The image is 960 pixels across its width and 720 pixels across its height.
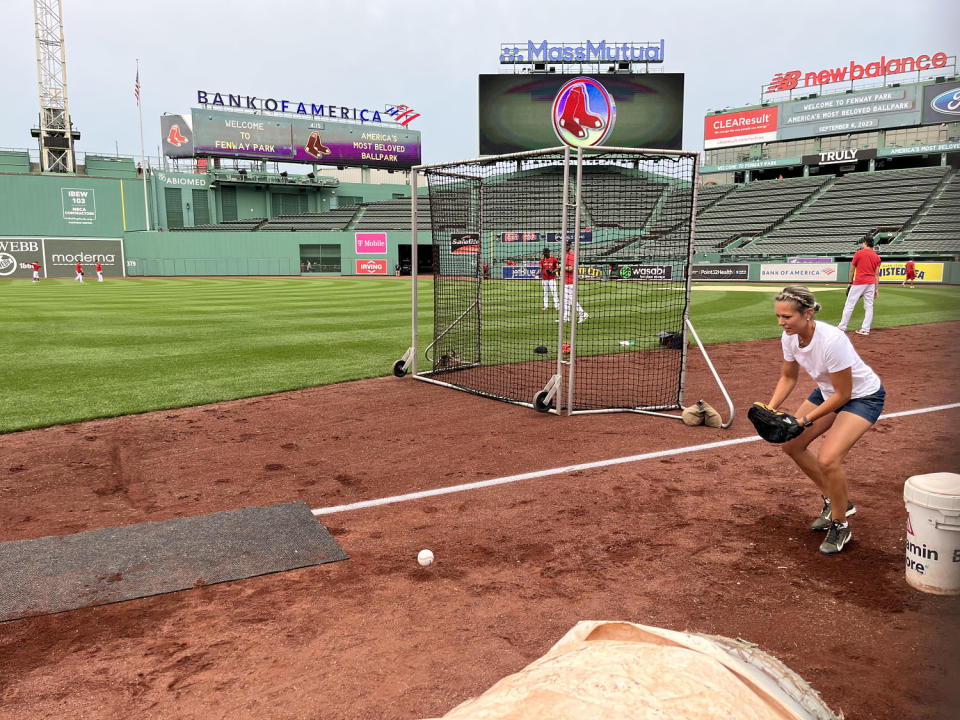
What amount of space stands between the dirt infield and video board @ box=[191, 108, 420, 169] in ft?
183

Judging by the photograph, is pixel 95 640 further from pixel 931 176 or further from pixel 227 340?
pixel 931 176

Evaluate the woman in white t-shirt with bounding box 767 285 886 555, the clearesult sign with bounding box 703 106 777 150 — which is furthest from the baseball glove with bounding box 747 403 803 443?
the clearesult sign with bounding box 703 106 777 150

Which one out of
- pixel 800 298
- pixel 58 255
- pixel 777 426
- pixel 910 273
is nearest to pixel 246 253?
pixel 58 255

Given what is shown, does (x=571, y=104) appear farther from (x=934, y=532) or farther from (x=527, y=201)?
(x=934, y=532)

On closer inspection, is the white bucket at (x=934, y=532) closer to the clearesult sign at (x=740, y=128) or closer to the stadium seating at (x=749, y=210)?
the stadium seating at (x=749, y=210)

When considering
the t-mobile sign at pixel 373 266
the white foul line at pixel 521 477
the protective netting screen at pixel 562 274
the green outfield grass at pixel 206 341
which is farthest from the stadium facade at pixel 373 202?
the white foul line at pixel 521 477

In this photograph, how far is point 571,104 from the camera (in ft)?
169

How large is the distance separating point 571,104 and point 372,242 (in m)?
19.2

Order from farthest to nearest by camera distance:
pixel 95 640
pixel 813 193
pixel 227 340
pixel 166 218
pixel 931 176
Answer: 1. pixel 166 218
2. pixel 813 193
3. pixel 931 176
4. pixel 227 340
5. pixel 95 640

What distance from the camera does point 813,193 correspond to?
54.5 meters

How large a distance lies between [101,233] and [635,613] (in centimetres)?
5983

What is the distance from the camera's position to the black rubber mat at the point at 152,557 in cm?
425

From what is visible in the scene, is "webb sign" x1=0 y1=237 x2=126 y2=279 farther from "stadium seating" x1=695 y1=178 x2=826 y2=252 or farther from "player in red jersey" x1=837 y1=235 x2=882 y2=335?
"player in red jersey" x1=837 y1=235 x2=882 y2=335

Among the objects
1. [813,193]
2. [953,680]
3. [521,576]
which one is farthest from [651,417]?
[813,193]
